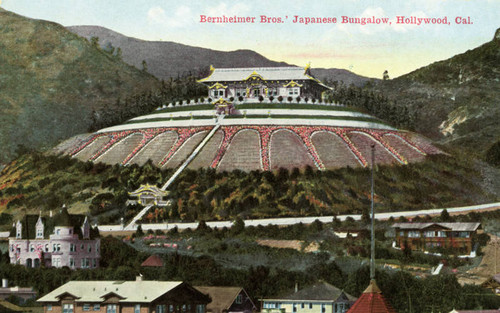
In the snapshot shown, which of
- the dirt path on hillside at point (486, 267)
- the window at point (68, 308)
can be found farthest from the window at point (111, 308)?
the dirt path on hillside at point (486, 267)

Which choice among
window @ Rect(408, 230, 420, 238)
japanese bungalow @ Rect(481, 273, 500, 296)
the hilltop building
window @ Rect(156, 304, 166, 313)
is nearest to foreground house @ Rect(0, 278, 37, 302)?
the hilltop building

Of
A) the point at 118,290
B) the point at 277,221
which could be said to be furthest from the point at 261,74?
the point at 118,290

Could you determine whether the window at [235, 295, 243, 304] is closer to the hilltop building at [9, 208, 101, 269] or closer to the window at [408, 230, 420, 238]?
the hilltop building at [9, 208, 101, 269]

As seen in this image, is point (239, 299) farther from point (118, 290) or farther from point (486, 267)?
point (486, 267)

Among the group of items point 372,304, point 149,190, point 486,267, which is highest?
point 372,304

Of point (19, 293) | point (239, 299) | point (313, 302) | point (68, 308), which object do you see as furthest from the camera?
point (19, 293)

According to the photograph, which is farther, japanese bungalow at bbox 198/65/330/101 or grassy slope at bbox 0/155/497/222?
japanese bungalow at bbox 198/65/330/101

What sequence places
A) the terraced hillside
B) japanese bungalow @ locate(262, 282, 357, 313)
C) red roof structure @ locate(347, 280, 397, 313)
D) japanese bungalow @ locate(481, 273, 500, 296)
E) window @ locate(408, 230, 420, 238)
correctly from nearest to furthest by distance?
Answer: 1. red roof structure @ locate(347, 280, 397, 313)
2. japanese bungalow @ locate(262, 282, 357, 313)
3. japanese bungalow @ locate(481, 273, 500, 296)
4. window @ locate(408, 230, 420, 238)
5. the terraced hillside
